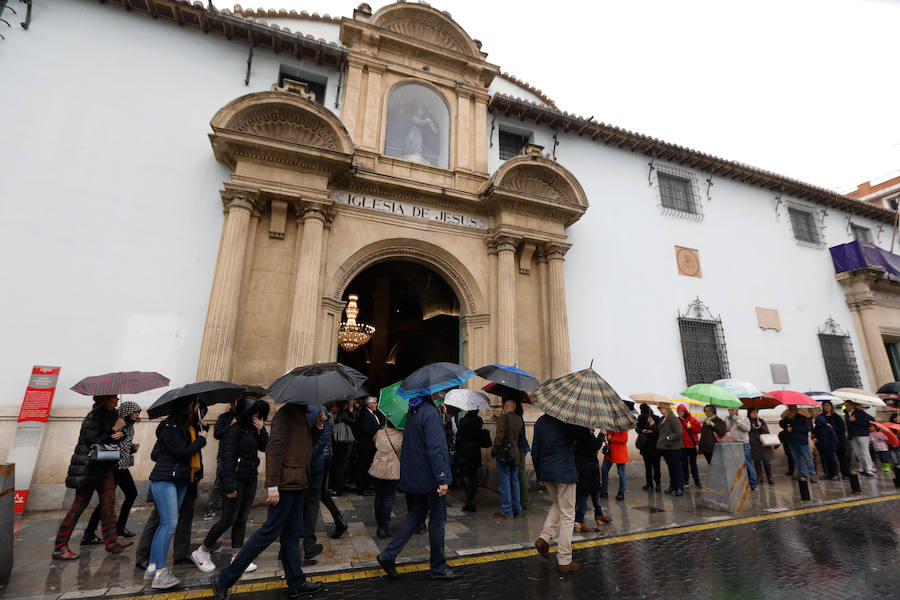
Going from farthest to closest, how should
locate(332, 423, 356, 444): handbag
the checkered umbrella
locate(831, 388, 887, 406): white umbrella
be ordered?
1. locate(831, 388, 887, 406): white umbrella
2. locate(332, 423, 356, 444): handbag
3. the checkered umbrella

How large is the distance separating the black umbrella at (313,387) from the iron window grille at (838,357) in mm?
17808

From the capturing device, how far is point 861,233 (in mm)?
17969

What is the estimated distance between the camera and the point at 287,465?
3848 millimetres

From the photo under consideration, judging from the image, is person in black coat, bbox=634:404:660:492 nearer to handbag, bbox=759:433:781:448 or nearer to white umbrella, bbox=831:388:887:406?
handbag, bbox=759:433:781:448

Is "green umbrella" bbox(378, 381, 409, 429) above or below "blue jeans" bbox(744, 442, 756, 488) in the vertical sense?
above

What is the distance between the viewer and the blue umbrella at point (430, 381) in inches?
175

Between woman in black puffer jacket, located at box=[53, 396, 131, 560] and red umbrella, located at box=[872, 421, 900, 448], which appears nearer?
woman in black puffer jacket, located at box=[53, 396, 131, 560]

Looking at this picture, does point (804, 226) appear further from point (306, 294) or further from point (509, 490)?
point (306, 294)

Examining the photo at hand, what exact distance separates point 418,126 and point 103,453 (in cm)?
1009

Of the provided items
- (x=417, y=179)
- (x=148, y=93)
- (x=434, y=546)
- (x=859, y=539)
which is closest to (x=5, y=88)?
(x=148, y=93)

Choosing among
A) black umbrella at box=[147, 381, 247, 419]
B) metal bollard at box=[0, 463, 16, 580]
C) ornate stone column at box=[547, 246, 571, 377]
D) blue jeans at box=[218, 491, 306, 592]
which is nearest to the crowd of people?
blue jeans at box=[218, 491, 306, 592]

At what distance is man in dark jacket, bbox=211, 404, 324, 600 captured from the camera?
3.67 m

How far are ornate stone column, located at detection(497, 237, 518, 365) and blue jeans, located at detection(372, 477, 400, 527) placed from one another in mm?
4733

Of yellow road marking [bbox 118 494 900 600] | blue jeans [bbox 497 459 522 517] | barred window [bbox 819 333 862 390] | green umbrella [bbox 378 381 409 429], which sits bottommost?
yellow road marking [bbox 118 494 900 600]
